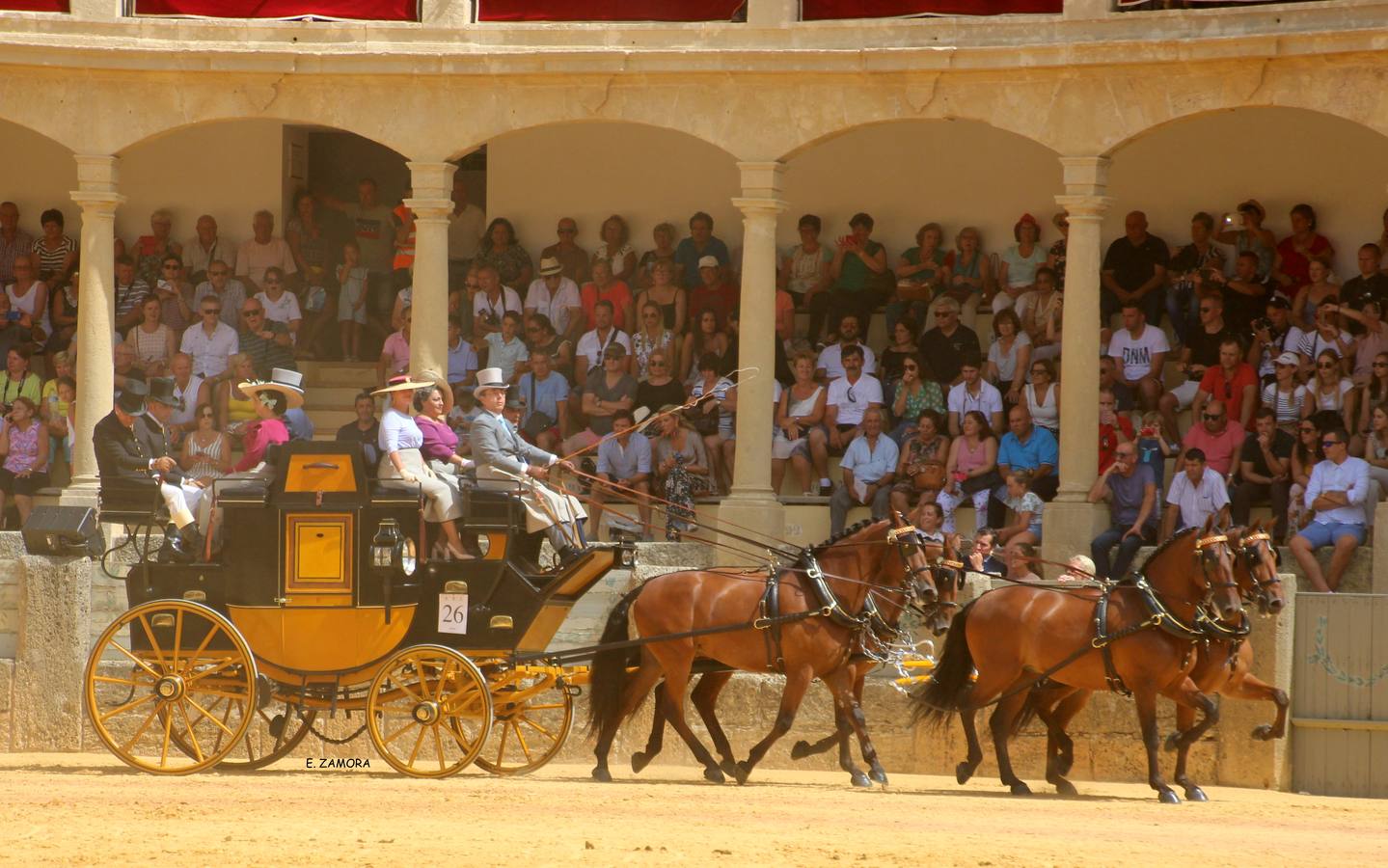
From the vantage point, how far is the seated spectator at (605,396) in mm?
20031

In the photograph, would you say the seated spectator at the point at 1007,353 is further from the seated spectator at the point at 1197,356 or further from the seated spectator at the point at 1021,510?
the seated spectator at the point at 1021,510

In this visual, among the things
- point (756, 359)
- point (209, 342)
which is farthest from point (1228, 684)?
point (209, 342)

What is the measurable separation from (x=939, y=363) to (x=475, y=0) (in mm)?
5129

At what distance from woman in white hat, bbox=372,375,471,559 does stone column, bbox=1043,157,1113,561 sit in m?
5.54

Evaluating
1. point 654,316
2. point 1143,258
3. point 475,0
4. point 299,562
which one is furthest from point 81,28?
point 1143,258

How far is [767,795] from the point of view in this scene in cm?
1371

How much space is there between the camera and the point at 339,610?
14.4 metres

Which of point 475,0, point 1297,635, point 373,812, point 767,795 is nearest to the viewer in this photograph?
point 373,812

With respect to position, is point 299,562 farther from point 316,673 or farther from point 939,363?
point 939,363

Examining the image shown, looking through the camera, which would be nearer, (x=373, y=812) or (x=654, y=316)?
(x=373, y=812)

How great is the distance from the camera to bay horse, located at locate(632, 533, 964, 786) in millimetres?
14445

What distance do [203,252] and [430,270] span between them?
384cm

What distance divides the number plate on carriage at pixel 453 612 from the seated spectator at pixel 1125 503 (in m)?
5.37

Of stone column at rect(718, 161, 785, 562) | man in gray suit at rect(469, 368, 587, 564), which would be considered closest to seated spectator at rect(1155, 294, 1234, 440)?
stone column at rect(718, 161, 785, 562)
